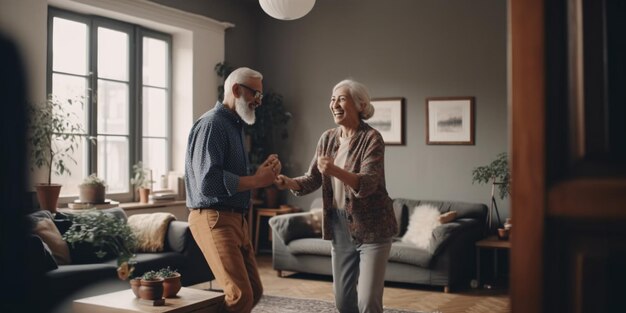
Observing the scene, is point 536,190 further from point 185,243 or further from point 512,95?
point 185,243

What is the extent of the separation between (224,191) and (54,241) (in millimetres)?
2116

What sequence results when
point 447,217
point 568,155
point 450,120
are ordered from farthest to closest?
point 450,120 → point 447,217 → point 568,155

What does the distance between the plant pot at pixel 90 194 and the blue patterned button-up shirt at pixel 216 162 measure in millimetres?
2700

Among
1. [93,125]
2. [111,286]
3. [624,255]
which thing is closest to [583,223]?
[624,255]

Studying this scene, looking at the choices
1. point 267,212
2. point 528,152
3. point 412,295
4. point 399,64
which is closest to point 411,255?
point 412,295

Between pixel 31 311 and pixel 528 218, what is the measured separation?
40 centimetres

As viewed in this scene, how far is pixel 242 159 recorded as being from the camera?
3283mm

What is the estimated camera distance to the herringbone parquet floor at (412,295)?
202 inches

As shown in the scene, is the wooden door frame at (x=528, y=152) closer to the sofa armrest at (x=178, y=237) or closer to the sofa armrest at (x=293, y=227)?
the sofa armrest at (x=178, y=237)

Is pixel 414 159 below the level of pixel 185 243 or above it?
above

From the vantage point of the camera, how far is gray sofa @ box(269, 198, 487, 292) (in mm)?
5605

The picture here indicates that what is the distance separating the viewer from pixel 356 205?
120 inches

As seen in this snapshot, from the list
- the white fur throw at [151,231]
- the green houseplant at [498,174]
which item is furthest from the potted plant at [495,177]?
the white fur throw at [151,231]

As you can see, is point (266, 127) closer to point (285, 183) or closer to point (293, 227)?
point (293, 227)
